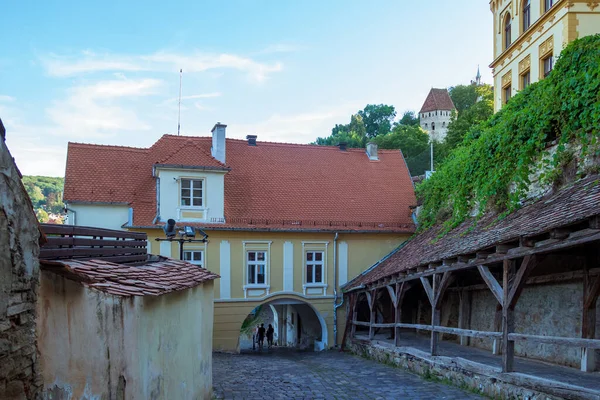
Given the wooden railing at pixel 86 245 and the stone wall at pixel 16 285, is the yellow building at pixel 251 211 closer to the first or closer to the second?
the wooden railing at pixel 86 245

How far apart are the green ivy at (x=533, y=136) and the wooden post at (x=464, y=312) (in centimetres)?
209

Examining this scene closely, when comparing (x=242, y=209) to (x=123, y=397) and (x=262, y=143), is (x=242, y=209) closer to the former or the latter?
(x=262, y=143)

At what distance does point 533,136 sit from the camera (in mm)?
13828

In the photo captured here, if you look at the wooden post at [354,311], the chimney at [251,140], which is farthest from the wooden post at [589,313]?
the chimney at [251,140]

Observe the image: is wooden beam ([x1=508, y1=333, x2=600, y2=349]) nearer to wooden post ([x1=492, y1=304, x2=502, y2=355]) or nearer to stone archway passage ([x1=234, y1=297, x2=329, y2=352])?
wooden post ([x1=492, y1=304, x2=502, y2=355])

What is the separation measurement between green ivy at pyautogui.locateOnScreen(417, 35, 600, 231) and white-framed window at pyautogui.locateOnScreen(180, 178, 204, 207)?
954cm

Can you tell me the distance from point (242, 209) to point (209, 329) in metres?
11.4

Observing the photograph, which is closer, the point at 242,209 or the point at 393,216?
the point at 242,209

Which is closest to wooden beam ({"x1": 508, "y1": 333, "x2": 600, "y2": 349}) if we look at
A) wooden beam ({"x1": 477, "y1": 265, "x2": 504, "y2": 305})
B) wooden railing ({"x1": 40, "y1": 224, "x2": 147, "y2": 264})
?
wooden beam ({"x1": 477, "y1": 265, "x2": 504, "y2": 305})

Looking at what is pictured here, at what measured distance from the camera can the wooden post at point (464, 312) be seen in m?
16.5

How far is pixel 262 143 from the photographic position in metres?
26.7

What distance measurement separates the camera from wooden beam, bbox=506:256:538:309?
365 inches

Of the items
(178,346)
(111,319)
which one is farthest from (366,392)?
(111,319)

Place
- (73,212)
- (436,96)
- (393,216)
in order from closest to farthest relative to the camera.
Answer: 1. (73,212)
2. (393,216)
3. (436,96)
